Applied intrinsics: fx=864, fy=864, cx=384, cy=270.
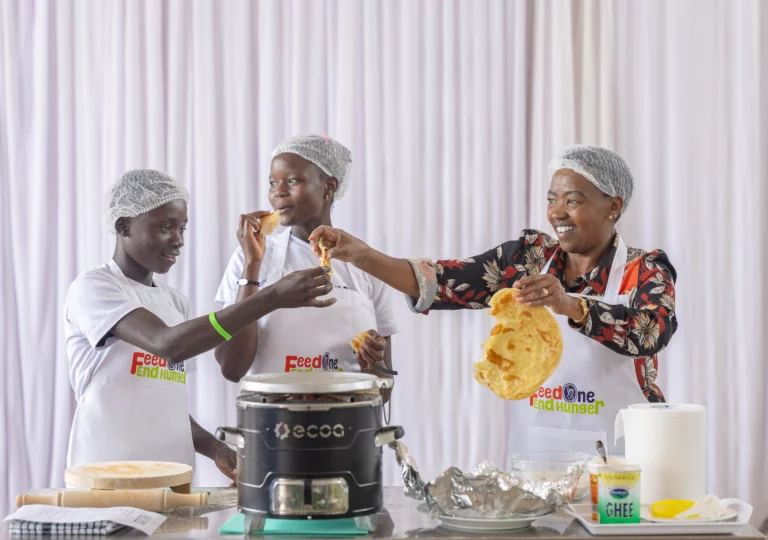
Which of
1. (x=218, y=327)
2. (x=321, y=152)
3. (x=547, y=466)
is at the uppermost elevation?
(x=321, y=152)

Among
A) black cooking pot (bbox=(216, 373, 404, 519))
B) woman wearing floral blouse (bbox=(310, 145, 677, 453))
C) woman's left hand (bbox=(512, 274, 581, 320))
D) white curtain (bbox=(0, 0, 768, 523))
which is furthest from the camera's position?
white curtain (bbox=(0, 0, 768, 523))

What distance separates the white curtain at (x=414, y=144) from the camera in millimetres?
4078

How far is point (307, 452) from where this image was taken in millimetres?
1935

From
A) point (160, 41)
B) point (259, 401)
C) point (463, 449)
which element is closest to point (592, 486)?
point (259, 401)

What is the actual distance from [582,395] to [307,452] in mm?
1359

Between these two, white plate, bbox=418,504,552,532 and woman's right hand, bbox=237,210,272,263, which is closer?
white plate, bbox=418,504,552,532

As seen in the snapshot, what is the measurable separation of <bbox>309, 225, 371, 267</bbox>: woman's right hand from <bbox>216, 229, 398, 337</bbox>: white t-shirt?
319 millimetres

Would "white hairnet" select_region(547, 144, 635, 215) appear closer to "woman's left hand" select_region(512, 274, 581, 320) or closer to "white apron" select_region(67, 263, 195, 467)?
"woman's left hand" select_region(512, 274, 581, 320)

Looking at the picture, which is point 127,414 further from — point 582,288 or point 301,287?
point 582,288

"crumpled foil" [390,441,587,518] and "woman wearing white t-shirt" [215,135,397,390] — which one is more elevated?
"woman wearing white t-shirt" [215,135,397,390]

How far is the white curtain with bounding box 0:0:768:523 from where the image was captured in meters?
4.08

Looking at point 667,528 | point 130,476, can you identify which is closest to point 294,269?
point 130,476

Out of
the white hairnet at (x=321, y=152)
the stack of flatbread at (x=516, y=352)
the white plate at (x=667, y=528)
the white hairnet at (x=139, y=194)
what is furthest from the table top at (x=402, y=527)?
the white hairnet at (x=321, y=152)

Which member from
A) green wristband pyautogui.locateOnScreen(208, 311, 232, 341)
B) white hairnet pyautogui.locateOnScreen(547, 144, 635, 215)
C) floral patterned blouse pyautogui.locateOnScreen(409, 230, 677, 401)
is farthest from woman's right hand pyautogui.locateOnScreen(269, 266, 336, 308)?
white hairnet pyautogui.locateOnScreen(547, 144, 635, 215)
